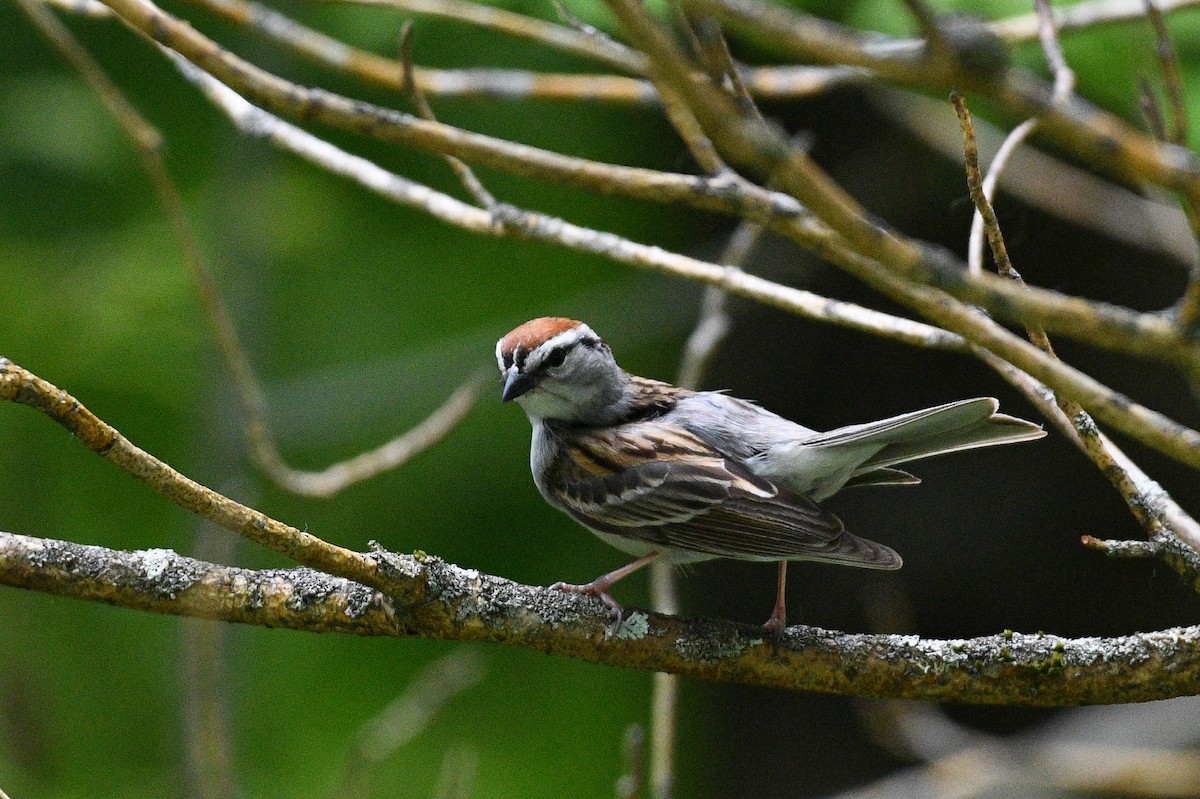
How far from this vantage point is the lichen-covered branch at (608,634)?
234 centimetres

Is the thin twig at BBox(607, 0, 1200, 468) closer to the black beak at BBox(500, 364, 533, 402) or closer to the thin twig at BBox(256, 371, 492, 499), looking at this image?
the black beak at BBox(500, 364, 533, 402)

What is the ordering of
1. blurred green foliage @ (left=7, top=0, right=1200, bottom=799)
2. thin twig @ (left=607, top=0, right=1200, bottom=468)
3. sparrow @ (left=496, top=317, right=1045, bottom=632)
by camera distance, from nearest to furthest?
thin twig @ (left=607, top=0, right=1200, bottom=468), sparrow @ (left=496, top=317, right=1045, bottom=632), blurred green foliage @ (left=7, top=0, right=1200, bottom=799)

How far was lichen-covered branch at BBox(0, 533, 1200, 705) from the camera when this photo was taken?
2342 millimetres

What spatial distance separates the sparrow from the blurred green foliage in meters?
1.79

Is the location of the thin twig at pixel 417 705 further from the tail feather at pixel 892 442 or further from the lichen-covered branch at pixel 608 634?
the tail feather at pixel 892 442

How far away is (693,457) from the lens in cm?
343

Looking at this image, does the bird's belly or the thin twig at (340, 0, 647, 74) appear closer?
the bird's belly

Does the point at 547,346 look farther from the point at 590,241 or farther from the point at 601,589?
the point at 601,589

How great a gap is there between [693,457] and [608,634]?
927 mm

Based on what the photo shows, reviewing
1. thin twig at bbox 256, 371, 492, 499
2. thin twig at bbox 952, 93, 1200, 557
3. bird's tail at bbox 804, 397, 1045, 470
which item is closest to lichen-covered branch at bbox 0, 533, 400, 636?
thin twig at bbox 256, 371, 492, 499

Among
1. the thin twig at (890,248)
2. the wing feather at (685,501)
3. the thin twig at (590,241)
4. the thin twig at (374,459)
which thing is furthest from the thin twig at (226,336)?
the thin twig at (890,248)

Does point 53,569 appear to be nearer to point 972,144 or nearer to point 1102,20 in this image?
point 972,144

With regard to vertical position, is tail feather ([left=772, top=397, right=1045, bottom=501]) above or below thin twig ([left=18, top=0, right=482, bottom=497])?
below

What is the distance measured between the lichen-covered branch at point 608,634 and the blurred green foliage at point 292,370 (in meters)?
2.57
